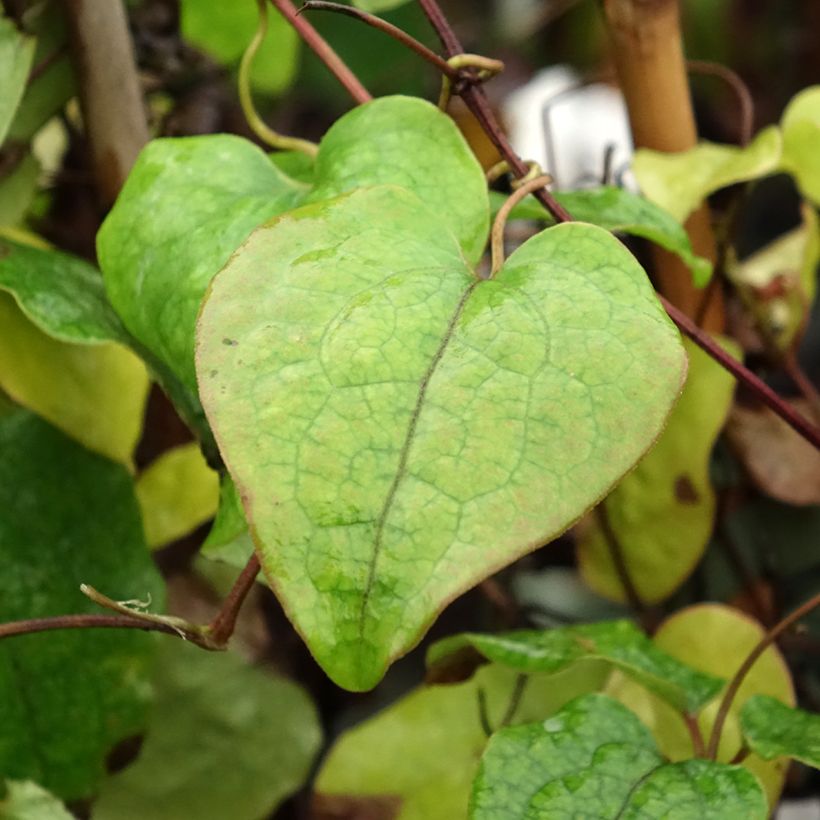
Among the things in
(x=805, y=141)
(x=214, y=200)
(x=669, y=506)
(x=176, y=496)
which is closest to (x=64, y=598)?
(x=176, y=496)

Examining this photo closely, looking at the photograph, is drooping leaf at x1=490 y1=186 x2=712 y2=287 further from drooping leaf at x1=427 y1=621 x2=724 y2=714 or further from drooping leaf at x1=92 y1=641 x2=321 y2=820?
drooping leaf at x1=92 y1=641 x2=321 y2=820

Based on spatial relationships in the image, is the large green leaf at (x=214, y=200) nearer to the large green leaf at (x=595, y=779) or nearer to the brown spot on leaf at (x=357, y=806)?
the large green leaf at (x=595, y=779)

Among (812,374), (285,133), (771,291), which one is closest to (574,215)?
(771,291)

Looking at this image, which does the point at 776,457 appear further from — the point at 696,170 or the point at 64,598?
the point at 64,598

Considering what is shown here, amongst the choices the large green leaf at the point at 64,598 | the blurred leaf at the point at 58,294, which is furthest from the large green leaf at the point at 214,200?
the large green leaf at the point at 64,598

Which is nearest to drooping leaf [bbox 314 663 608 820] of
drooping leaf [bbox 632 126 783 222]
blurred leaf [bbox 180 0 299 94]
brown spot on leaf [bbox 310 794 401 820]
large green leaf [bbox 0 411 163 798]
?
brown spot on leaf [bbox 310 794 401 820]
